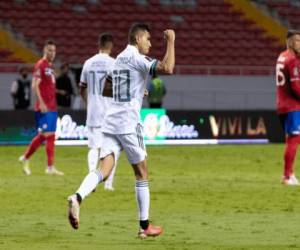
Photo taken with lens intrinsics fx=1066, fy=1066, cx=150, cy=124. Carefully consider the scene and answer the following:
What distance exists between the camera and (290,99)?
16844 millimetres

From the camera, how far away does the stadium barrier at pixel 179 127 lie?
26672 mm

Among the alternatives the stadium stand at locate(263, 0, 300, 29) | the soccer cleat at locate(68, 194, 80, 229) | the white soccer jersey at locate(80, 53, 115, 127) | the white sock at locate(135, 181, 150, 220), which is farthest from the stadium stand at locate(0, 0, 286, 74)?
the soccer cleat at locate(68, 194, 80, 229)

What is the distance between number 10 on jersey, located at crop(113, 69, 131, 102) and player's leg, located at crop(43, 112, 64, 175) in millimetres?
8207

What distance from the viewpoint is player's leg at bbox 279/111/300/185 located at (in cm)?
1662

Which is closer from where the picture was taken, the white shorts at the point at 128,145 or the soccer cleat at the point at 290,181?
the white shorts at the point at 128,145

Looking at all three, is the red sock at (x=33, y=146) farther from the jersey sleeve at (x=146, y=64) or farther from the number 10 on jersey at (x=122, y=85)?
the jersey sleeve at (x=146, y=64)

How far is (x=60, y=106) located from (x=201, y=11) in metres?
10.5

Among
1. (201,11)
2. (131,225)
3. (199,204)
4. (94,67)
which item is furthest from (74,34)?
(131,225)

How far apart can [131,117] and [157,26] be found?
89.8 feet

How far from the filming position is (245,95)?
3259 centimetres

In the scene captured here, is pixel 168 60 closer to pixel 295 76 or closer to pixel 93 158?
pixel 93 158

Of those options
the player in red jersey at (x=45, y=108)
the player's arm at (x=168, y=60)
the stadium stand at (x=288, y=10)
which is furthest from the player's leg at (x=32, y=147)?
the stadium stand at (x=288, y=10)

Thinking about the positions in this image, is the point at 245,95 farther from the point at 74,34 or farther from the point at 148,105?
the point at 74,34

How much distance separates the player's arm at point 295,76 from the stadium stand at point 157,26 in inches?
716
